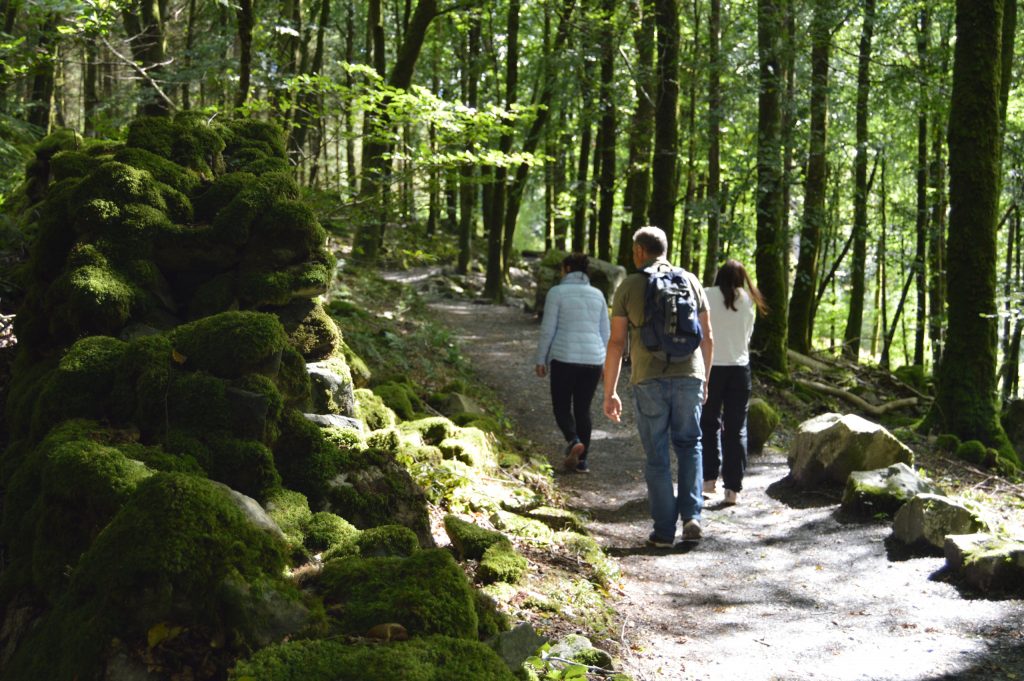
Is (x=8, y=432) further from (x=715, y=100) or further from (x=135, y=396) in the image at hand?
(x=715, y=100)

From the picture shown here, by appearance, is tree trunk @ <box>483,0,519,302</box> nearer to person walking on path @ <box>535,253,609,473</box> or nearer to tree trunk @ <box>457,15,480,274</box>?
tree trunk @ <box>457,15,480,274</box>

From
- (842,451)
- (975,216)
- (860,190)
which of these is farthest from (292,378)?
(860,190)

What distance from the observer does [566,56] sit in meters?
14.1

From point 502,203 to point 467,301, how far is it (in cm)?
305

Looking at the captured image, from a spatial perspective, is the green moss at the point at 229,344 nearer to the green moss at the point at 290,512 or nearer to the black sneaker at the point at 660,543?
the green moss at the point at 290,512

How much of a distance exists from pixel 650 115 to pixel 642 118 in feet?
0.57

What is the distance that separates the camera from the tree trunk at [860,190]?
1638cm

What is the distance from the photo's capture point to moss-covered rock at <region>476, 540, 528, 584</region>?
14.9 ft

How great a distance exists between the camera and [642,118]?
53.9 ft

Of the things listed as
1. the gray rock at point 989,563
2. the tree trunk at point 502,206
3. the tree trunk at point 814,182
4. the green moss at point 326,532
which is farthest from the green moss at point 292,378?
the tree trunk at point 502,206

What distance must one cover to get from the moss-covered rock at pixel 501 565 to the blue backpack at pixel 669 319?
6.49ft

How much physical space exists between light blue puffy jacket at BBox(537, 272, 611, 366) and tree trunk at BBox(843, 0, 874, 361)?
972 centimetres

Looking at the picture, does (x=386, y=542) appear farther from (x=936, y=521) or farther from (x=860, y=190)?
(x=860, y=190)

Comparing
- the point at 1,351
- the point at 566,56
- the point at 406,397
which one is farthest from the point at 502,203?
the point at 1,351
